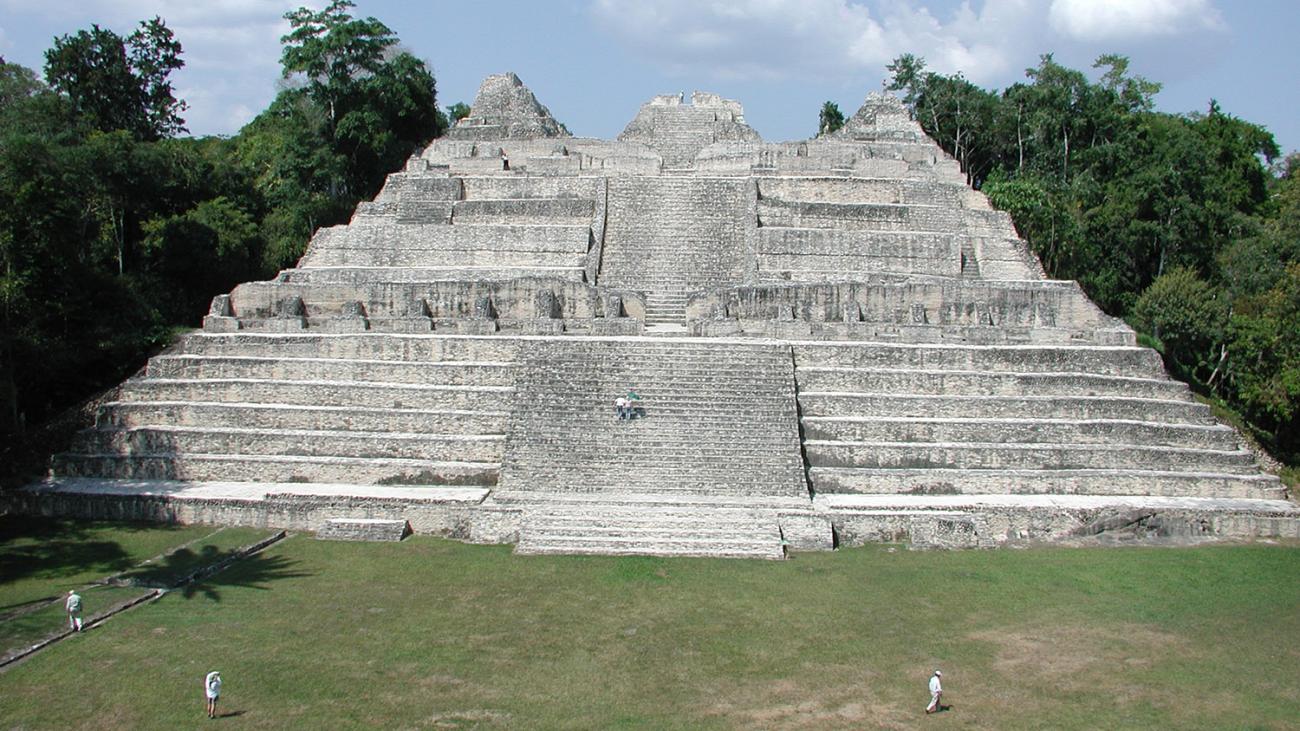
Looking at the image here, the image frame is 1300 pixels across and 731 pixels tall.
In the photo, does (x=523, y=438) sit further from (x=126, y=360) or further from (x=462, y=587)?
(x=126, y=360)

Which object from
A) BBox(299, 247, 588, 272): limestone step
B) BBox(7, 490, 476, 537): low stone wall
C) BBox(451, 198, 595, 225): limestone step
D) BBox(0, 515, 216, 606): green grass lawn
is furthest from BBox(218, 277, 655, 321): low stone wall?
BBox(0, 515, 216, 606): green grass lawn

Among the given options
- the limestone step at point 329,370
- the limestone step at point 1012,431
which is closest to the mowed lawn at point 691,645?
the limestone step at point 1012,431

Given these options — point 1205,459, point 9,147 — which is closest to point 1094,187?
point 1205,459

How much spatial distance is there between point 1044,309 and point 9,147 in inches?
902

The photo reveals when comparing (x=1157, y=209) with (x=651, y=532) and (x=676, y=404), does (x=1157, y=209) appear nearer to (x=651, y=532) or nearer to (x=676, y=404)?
(x=676, y=404)

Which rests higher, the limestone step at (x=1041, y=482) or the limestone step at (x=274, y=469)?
the limestone step at (x=274, y=469)

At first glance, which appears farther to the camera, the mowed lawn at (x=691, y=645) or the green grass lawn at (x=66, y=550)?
the green grass lawn at (x=66, y=550)

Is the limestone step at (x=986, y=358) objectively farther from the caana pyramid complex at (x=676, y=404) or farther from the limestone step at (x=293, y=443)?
the limestone step at (x=293, y=443)

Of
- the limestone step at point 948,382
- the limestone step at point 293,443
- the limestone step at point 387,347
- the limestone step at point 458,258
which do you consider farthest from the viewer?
the limestone step at point 458,258

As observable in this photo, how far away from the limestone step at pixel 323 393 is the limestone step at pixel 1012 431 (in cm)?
581

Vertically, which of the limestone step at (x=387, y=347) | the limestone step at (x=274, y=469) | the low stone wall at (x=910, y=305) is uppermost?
the low stone wall at (x=910, y=305)

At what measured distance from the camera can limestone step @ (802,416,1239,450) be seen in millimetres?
Result: 17359

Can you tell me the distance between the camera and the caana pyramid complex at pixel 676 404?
15688 millimetres

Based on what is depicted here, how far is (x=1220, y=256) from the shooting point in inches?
1182
